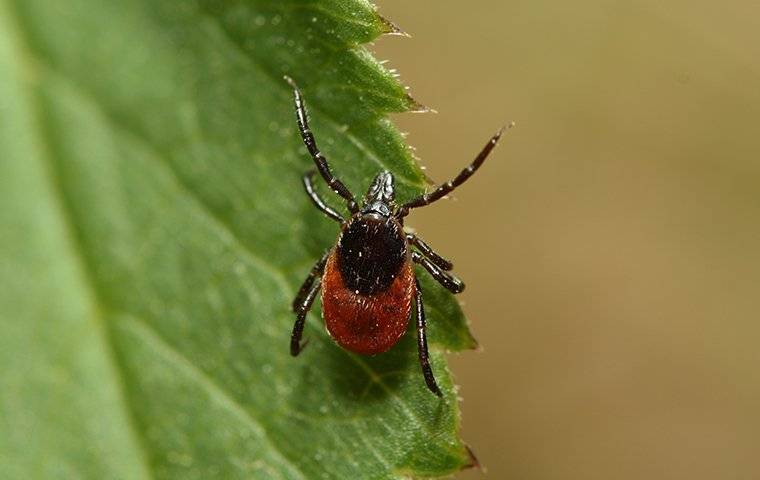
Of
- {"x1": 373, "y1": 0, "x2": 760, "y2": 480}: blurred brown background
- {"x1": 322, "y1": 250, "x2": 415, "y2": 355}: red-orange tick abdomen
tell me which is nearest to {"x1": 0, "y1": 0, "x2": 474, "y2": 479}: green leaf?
{"x1": 322, "y1": 250, "x2": 415, "y2": 355}: red-orange tick abdomen

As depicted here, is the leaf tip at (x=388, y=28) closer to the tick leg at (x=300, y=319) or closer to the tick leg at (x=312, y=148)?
the tick leg at (x=312, y=148)

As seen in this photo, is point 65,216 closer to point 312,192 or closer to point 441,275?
point 312,192

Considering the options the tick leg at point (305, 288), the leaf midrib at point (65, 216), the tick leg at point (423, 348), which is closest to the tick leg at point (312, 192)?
the tick leg at point (305, 288)

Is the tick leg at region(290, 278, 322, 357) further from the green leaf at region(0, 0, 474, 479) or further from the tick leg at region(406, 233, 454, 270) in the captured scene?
the tick leg at region(406, 233, 454, 270)

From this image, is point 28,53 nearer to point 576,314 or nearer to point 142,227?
point 142,227

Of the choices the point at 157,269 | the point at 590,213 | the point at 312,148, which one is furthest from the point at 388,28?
the point at 590,213

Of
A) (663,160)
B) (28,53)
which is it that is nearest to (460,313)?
(28,53)

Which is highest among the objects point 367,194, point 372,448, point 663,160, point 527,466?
point 663,160
